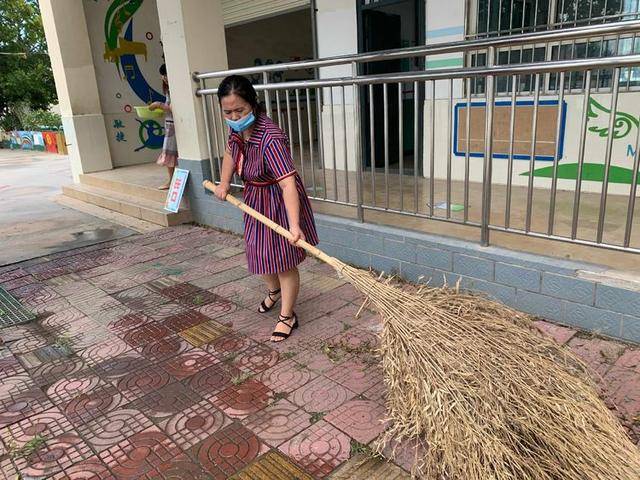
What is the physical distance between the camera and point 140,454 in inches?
88.7

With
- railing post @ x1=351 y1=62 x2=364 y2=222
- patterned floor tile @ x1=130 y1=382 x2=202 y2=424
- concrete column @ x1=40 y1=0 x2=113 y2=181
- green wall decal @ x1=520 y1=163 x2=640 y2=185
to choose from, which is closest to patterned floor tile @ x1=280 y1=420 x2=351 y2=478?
patterned floor tile @ x1=130 y1=382 x2=202 y2=424

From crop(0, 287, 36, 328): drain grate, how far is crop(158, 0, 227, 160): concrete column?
7.78 ft

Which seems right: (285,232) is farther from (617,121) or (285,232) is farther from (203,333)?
(617,121)

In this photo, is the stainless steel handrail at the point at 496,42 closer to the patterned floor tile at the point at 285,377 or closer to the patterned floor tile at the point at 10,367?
the patterned floor tile at the point at 285,377

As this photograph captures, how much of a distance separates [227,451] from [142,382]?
842 millimetres

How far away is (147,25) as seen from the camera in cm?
885

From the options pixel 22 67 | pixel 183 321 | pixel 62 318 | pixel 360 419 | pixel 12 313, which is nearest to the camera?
pixel 360 419

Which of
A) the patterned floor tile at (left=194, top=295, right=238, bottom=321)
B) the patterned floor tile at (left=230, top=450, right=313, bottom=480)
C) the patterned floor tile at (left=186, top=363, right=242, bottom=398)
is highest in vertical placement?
the patterned floor tile at (left=194, top=295, right=238, bottom=321)

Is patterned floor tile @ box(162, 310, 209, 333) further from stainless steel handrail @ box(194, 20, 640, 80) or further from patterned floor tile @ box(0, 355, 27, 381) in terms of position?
stainless steel handrail @ box(194, 20, 640, 80)

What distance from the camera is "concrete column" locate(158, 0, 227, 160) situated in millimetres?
5215

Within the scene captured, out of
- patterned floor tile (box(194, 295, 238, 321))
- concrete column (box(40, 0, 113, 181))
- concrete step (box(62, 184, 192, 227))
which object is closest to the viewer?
patterned floor tile (box(194, 295, 238, 321))

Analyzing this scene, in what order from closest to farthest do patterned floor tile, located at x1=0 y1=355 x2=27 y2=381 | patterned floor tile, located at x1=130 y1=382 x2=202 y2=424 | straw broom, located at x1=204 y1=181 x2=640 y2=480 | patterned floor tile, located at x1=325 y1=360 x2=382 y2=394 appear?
straw broom, located at x1=204 y1=181 x2=640 y2=480
patterned floor tile, located at x1=130 y1=382 x2=202 y2=424
patterned floor tile, located at x1=325 y1=360 x2=382 y2=394
patterned floor tile, located at x1=0 y1=355 x2=27 y2=381

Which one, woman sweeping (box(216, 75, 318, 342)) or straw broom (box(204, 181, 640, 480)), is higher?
woman sweeping (box(216, 75, 318, 342))

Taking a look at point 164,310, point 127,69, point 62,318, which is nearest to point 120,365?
point 164,310
